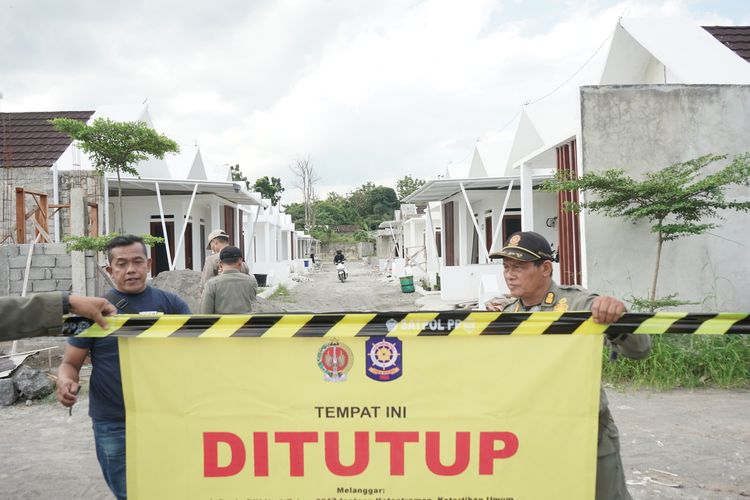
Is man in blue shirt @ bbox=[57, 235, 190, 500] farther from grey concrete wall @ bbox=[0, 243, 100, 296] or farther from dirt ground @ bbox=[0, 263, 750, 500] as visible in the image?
grey concrete wall @ bbox=[0, 243, 100, 296]

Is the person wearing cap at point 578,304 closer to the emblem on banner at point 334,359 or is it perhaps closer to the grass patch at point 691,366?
the emblem on banner at point 334,359

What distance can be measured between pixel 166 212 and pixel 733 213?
13.8m

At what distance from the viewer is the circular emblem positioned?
2373mm

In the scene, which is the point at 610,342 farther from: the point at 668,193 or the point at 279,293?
the point at 279,293

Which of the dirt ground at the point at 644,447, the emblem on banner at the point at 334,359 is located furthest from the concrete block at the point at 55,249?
the emblem on banner at the point at 334,359

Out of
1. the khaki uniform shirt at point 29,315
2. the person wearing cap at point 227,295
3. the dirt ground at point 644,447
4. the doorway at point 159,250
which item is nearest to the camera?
the khaki uniform shirt at point 29,315

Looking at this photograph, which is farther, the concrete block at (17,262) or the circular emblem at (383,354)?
the concrete block at (17,262)

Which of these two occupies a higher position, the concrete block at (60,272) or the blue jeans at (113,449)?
the concrete block at (60,272)

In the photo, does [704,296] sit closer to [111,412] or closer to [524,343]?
[524,343]

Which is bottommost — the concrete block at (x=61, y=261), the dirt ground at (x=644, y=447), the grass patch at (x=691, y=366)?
the dirt ground at (x=644, y=447)

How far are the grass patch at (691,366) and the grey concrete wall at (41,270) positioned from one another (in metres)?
7.44

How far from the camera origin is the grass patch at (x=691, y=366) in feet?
21.1

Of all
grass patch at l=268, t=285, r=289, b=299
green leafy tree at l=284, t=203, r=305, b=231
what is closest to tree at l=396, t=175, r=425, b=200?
green leafy tree at l=284, t=203, r=305, b=231

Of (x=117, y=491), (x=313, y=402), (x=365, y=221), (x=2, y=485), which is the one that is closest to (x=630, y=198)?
(x=313, y=402)
